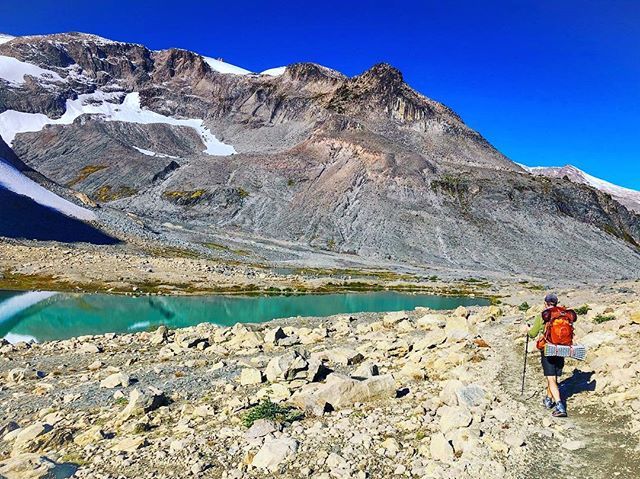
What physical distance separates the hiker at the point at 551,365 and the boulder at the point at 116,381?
15.2 metres

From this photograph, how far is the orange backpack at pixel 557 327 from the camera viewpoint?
46.2 feet

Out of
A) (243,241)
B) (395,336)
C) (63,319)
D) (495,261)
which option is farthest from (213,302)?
(495,261)

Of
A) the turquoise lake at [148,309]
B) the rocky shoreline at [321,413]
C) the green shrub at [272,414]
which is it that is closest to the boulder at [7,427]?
the rocky shoreline at [321,413]

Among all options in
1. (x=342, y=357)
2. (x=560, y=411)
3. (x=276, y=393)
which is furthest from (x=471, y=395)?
(x=342, y=357)

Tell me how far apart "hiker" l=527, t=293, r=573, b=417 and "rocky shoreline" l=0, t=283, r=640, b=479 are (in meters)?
0.37

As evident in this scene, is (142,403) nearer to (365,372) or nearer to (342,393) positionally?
(342,393)

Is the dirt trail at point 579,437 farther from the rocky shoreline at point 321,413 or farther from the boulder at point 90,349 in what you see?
the boulder at point 90,349

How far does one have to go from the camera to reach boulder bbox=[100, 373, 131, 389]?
819 inches

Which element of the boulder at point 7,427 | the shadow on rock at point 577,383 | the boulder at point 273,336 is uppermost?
the shadow on rock at point 577,383

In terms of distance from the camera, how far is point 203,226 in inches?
7485

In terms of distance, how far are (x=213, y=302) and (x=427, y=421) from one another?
64.2 m

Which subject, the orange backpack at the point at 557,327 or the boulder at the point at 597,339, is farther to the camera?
the boulder at the point at 597,339

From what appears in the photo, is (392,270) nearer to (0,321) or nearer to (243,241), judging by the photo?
(243,241)

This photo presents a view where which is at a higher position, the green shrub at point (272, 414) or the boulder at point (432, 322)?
the boulder at point (432, 322)
